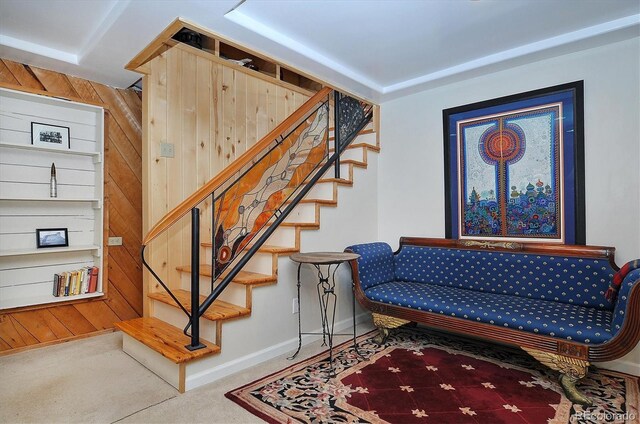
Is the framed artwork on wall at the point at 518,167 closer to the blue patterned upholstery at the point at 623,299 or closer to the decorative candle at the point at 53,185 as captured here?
the blue patterned upholstery at the point at 623,299

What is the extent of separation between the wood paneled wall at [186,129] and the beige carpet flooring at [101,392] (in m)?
0.81

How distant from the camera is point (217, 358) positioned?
241 centimetres

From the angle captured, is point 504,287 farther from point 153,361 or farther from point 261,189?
point 153,361

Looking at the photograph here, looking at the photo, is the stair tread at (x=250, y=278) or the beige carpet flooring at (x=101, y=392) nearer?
the beige carpet flooring at (x=101, y=392)

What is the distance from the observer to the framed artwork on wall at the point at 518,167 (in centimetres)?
279

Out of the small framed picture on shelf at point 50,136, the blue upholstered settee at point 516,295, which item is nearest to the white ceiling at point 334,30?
the small framed picture on shelf at point 50,136

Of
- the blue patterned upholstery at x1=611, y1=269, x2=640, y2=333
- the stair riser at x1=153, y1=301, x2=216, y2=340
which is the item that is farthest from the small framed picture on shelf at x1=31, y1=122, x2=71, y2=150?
the blue patterned upholstery at x1=611, y1=269, x2=640, y2=333

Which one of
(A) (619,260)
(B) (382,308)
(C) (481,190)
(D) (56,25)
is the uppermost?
(D) (56,25)

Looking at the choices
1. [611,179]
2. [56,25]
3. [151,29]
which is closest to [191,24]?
[151,29]

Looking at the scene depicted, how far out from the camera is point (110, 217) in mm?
3387

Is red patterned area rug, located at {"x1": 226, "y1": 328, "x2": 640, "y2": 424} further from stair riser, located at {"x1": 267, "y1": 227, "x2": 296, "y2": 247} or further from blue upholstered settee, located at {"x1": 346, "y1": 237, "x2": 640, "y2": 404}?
stair riser, located at {"x1": 267, "y1": 227, "x2": 296, "y2": 247}

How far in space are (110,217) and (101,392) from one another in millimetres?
1739

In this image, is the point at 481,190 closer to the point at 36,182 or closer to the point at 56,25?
the point at 56,25

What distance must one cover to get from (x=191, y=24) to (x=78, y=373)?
259cm
